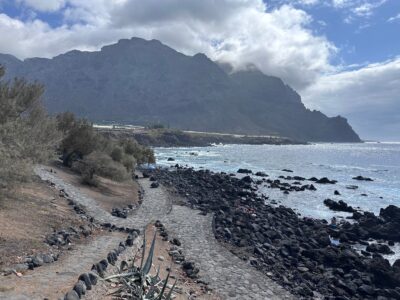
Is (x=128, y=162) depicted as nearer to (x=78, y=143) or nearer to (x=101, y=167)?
(x=78, y=143)

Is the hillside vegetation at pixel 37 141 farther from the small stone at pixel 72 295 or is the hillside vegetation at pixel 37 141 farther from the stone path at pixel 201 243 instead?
the small stone at pixel 72 295

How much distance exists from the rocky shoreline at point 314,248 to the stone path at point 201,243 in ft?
3.31

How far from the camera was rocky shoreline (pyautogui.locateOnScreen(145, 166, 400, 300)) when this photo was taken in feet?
63.7

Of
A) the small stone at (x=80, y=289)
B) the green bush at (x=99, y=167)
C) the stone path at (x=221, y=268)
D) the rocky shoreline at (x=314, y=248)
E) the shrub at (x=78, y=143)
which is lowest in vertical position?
the rocky shoreline at (x=314, y=248)

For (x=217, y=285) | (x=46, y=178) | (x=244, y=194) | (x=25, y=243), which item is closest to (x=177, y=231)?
(x=217, y=285)

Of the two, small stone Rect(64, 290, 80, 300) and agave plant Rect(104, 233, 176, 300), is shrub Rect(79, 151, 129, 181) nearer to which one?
agave plant Rect(104, 233, 176, 300)

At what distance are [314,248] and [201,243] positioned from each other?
401 inches

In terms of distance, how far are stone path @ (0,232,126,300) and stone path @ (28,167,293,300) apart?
4.42 meters

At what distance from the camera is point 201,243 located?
20250 mm

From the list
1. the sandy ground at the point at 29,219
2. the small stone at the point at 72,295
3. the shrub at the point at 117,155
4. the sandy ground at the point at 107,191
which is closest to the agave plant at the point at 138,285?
the small stone at the point at 72,295

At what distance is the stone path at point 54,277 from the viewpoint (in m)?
9.95

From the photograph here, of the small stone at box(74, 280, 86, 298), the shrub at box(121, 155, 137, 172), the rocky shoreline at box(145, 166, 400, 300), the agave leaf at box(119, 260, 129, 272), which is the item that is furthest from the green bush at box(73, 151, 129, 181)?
the small stone at box(74, 280, 86, 298)

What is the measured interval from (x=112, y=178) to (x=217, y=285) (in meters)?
23.4

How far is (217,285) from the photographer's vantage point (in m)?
15.1
